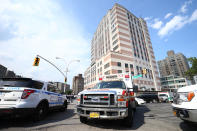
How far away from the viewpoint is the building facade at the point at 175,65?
100 meters

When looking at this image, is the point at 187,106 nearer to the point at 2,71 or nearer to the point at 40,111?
the point at 40,111

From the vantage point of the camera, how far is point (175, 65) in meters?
105

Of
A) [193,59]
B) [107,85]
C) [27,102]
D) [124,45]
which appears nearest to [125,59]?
[124,45]

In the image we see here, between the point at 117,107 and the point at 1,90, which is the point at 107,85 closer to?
the point at 117,107

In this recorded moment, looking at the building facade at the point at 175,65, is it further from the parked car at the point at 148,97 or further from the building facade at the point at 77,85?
the building facade at the point at 77,85

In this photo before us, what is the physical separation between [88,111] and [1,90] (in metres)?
3.36

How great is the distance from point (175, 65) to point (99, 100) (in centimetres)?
13351

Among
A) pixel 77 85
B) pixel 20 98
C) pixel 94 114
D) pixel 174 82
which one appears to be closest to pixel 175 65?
pixel 174 82

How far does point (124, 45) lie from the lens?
38.5 m

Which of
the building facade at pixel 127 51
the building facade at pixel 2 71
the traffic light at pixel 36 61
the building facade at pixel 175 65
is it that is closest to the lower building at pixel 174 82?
the building facade at pixel 127 51

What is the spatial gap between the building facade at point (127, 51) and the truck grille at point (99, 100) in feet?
94.8

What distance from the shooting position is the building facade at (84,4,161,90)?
35188 mm

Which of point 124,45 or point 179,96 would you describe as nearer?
point 179,96

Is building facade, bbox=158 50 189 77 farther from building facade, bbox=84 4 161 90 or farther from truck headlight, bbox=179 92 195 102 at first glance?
truck headlight, bbox=179 92 195 102
